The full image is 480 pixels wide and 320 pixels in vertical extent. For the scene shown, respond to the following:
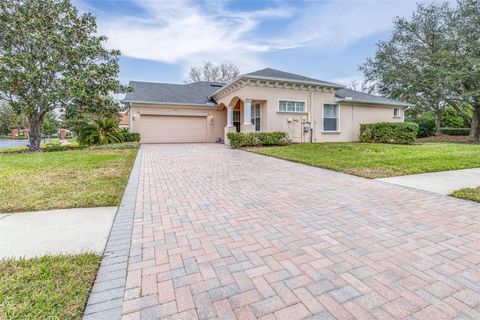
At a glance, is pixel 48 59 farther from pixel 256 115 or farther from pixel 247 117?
pixel 256 115

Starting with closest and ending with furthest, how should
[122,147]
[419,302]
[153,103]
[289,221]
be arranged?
[419,302] < [289,221] < [122,147] < [153,103]

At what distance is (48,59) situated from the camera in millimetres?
12078

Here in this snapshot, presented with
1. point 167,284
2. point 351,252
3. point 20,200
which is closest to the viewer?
point 167,284

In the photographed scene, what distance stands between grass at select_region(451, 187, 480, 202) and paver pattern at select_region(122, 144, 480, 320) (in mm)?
292

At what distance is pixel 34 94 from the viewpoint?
12.3 m

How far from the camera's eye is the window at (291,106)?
15.1 meters

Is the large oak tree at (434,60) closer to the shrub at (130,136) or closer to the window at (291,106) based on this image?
the window at (291,106)

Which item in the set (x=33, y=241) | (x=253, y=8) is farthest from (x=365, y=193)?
(x=253, y=8)

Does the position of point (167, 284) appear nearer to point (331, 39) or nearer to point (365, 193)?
point (365, 193)

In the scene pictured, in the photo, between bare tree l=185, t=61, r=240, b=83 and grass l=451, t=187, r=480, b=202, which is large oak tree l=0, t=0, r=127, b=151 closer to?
grass l=451, t=187, r=480, b=202

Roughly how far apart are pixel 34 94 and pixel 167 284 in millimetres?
14398

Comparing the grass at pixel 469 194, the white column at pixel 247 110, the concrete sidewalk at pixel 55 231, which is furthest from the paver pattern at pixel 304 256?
the white column at pixel 247 110

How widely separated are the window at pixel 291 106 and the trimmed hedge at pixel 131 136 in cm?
929

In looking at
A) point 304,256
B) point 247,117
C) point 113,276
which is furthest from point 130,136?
point 304,256
